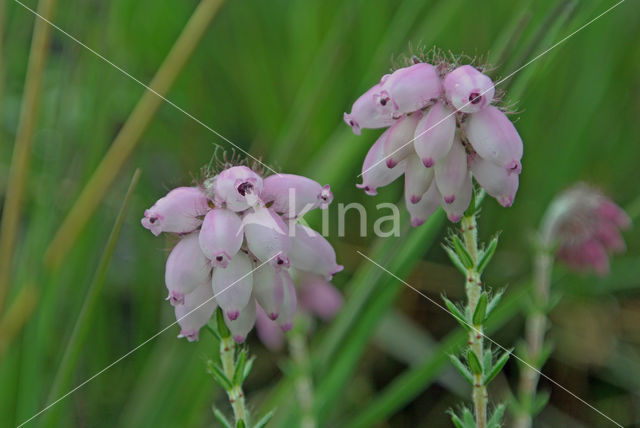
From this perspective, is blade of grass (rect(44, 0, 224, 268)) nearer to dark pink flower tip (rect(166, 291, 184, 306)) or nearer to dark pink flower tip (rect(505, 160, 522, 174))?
dark pink flower tip (rect(166, 291, 184, 306))

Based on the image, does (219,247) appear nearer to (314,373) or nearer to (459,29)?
(314,373)

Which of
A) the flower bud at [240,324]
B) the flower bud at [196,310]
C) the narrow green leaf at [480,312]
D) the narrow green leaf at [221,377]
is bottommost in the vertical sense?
the narrow green leaf at [480,312]

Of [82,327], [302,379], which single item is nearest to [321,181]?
[302,379]

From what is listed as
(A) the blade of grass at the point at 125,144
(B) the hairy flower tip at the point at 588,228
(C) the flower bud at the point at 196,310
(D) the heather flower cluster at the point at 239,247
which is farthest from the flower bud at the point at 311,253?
(B) the hairy flower tip at the point at 588,228

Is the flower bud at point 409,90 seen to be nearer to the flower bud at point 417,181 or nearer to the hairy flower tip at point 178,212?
the flower bud at point 417,181

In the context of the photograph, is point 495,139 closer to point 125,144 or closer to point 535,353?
point 535,353
